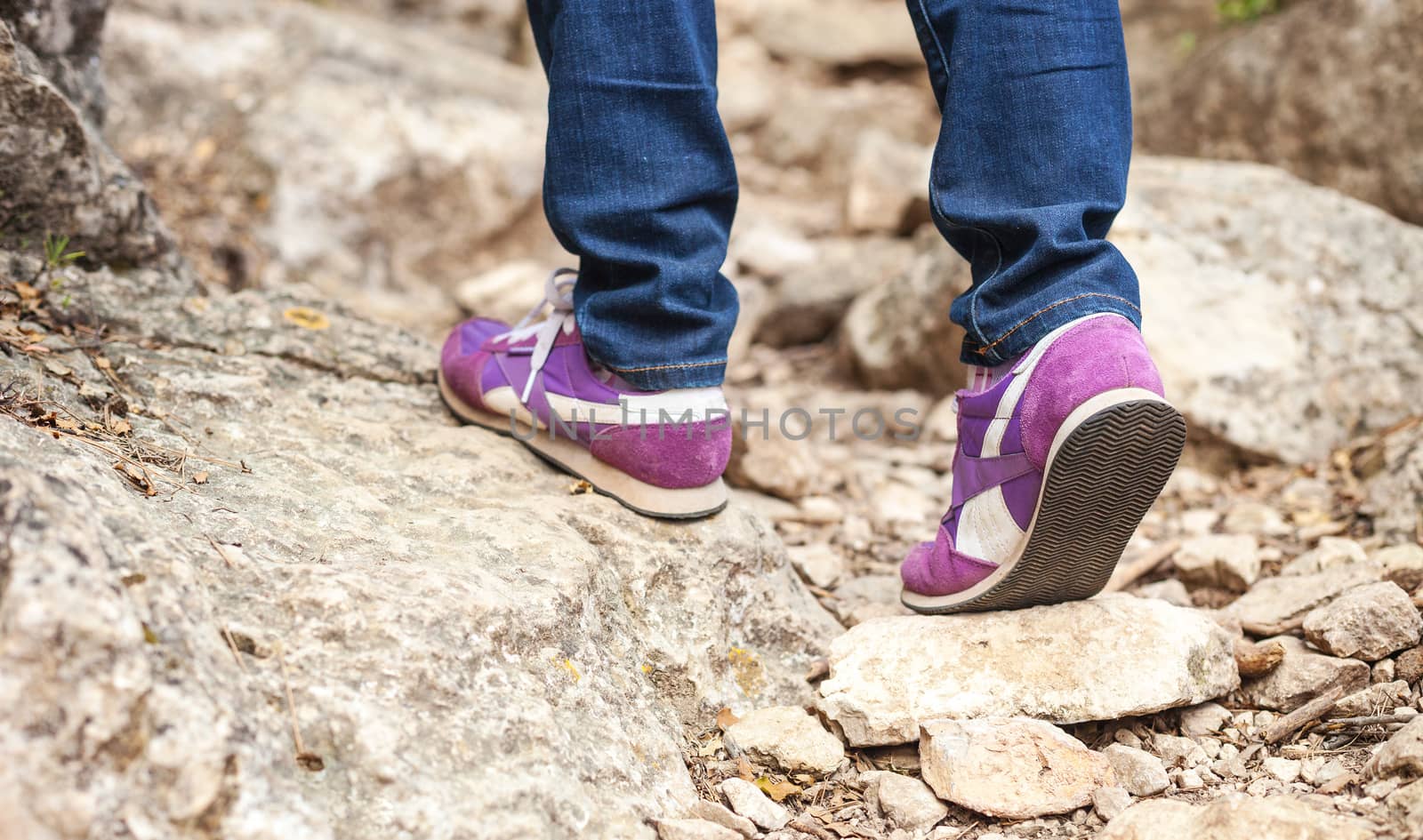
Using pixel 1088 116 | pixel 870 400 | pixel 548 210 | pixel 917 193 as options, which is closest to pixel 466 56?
pixel 917 193

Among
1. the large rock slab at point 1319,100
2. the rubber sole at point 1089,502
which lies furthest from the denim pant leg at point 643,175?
the large rock slab at point 1319,100

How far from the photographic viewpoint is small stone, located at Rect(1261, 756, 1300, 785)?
124cm

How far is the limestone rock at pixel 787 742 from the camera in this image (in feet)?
4.41

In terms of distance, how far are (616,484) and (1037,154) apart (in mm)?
816

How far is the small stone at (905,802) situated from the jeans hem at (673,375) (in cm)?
62

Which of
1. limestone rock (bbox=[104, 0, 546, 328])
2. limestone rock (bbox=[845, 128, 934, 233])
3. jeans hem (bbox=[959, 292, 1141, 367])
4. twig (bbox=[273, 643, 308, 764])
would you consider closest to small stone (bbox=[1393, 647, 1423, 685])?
jeans hem (bbox=[959, 292, 1141, 367])

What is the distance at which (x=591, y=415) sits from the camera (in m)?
1.62

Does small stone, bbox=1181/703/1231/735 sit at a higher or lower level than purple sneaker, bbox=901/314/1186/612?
lower

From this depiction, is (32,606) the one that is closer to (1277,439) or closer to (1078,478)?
(1078,478)

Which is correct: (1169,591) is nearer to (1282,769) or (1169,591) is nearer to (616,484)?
(1282,769)

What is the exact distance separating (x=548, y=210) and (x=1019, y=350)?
71 centimetres

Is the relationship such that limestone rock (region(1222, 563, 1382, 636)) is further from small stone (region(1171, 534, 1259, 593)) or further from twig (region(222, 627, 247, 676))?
twig (region(222, 627, 247, 676))

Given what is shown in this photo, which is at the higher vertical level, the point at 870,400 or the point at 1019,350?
the point at 1019,350

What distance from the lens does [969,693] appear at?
4.51 feet
